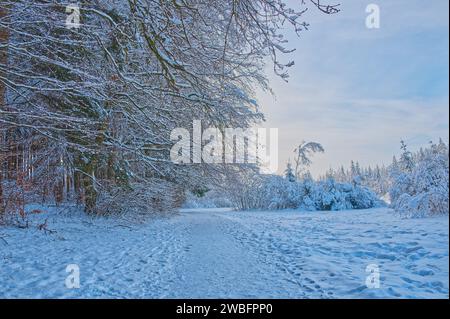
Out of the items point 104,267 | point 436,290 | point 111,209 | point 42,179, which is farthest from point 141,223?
point 436,290

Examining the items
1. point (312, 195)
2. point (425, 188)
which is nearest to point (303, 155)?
point (312, 195)

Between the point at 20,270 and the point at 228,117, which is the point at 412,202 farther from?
the point at 20,270

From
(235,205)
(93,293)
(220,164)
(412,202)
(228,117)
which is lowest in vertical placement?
(235,205)

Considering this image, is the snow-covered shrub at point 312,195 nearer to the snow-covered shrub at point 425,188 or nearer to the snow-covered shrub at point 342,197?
the snow-covered shrub at point 342,197

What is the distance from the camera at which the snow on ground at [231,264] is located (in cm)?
312

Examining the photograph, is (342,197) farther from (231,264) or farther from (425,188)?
(231,264)

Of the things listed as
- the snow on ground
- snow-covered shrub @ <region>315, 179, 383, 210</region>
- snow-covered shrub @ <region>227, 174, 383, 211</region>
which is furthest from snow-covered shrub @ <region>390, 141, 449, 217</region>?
snow-covered shrub @ <region>315, 179, 383, 210</region>

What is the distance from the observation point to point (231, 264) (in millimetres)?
4355

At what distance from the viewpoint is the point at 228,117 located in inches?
309

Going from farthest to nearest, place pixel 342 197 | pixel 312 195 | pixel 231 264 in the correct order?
1. pixel 312 195
2. pixel 342 197
3. pixel 231 264

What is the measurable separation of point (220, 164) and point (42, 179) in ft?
18.2

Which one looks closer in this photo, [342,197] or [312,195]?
[342,197]

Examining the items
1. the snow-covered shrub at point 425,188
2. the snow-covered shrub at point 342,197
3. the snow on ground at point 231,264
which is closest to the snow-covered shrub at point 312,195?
the snow-covered shrub at point 342,197
